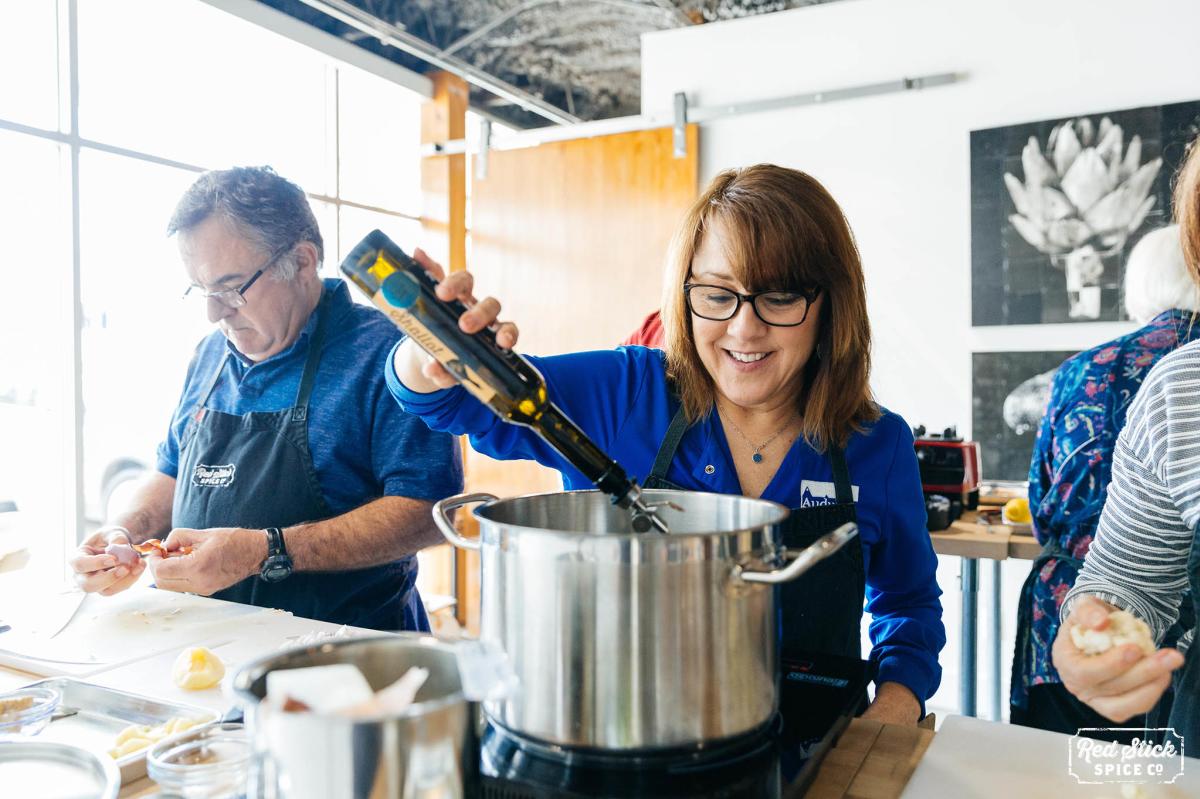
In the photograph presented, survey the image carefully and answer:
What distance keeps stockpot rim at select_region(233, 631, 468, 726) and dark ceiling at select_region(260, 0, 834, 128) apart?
411cm

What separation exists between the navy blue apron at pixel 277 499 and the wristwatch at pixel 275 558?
0.10 m

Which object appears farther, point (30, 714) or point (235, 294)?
point (235, 294)

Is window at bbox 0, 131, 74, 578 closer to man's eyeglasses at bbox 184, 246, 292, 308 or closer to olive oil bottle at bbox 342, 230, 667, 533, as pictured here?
man's eyeglasses at bbox 184, 246, 292, 308

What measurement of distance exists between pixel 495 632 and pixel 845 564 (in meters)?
0.67

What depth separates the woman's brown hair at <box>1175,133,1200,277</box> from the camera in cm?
111

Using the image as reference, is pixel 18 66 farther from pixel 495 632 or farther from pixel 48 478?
pixel 495 632

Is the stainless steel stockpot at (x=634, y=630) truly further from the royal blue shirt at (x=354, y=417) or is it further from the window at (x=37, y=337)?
the window at (x=37, y=337)

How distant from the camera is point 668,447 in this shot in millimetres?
1332

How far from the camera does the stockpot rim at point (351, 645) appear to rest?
0.48 m

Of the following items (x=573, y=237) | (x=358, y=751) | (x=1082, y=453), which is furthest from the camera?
(x=573, y=237)

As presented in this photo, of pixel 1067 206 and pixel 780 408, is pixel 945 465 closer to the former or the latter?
pixel 1067 206

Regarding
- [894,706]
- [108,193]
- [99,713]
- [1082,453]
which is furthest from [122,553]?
[108,193]

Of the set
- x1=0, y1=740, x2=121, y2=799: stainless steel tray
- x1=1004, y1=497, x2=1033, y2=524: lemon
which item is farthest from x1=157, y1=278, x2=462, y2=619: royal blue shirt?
x1=1004, y1=497, x2=1033, y2=524: lemon

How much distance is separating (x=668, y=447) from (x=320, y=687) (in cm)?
85
